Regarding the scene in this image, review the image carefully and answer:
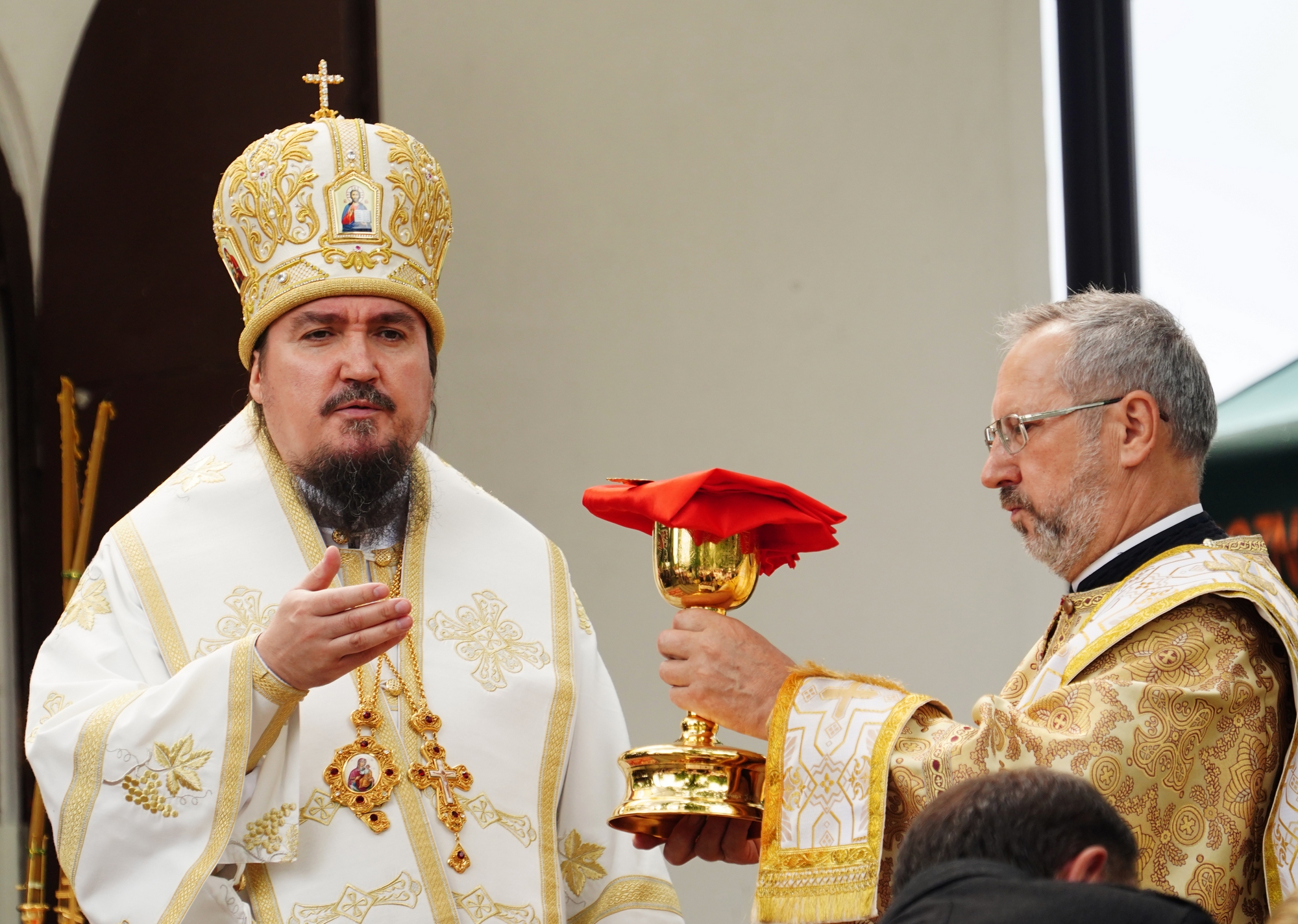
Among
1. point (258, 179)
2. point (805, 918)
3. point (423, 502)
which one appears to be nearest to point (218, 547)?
point (423, 502)

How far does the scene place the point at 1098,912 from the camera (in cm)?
162

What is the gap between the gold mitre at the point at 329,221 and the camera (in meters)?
3.35

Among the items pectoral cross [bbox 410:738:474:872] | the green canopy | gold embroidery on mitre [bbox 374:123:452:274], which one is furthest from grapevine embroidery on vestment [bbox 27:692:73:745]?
the green canopy

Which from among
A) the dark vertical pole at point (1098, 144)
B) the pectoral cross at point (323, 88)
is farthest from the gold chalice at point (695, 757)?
the dark vertical pole at point (1098, 144)

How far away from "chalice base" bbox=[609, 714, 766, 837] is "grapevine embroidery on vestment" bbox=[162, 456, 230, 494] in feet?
3.58

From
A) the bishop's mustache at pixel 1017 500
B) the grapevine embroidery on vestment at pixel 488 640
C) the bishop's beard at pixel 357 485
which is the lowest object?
the grapevine embroidery on vestment at pixel 488 640

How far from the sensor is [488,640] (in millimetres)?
3346

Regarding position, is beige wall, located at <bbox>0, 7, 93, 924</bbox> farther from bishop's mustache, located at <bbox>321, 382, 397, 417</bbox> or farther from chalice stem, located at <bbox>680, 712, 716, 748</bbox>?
chalice stem, located at <bbox>680, 712, 716, 748</bbox>

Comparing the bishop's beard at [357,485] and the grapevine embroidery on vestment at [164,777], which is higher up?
the bishop's beard at [357,485]

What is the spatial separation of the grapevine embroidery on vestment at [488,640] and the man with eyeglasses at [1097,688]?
1.51 feet

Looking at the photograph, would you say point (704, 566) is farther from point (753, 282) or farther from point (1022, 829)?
point (753, 282)

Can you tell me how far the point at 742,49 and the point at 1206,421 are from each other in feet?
10.6

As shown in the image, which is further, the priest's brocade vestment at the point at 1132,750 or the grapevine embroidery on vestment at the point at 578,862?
the grapevine embroidery on vestment at the point at 578,862

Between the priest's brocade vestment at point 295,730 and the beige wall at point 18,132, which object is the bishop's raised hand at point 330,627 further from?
the beige wall at point 18,132
